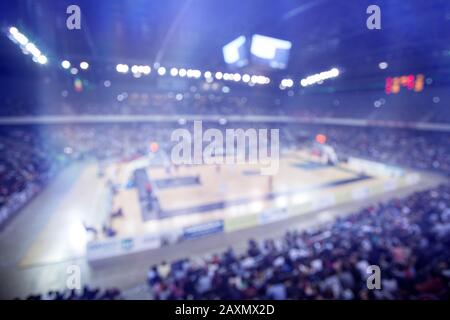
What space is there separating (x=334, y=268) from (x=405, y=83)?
24.9 meters

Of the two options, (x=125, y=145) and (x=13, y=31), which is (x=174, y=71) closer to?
(x=125, y=145)

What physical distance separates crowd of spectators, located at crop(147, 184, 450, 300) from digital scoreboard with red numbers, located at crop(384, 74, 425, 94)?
766 inches

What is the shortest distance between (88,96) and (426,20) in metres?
30.3

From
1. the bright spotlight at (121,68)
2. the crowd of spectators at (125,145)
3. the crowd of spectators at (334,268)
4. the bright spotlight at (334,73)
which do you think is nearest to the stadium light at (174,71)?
the bright spotlight at (121,68)

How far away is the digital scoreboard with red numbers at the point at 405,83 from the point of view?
23.1 m

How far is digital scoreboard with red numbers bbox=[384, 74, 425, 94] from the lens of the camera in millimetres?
23094

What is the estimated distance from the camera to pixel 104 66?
20.7m

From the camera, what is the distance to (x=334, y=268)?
659 centimetres

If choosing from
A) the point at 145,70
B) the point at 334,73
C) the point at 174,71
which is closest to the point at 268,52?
the point at 334,73

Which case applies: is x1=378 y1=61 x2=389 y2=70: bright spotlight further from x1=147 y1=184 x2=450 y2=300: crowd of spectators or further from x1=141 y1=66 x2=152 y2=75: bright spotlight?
x1=141 y1=66 x2=152 y2=75: bright spotlight

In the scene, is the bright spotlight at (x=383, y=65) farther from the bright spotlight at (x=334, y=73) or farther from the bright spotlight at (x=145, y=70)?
the bright spotlight at (x=145, y=70)

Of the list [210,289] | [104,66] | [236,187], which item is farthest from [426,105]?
[104,66]

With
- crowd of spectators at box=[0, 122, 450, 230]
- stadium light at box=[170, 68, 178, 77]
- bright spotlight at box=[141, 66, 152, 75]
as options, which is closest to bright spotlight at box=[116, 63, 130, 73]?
bright spotlight at box=[141, 66, 152, 75]

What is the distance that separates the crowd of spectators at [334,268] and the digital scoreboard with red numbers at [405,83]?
19.5 meters
